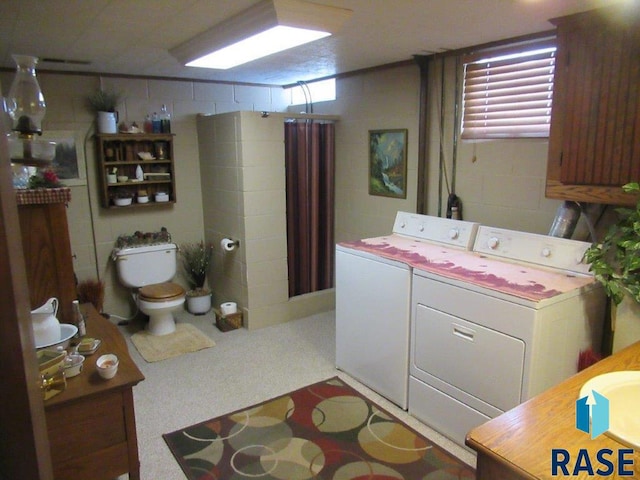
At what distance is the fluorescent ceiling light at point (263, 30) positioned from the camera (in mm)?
2078

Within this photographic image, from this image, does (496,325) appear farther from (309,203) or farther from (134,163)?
(134,163)

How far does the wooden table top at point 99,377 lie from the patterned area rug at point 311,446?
2.21ft

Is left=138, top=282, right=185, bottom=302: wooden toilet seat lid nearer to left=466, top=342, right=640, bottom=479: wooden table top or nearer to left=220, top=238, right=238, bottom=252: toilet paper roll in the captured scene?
left=220, top=238, right=238, bottom=252: toilet paper roll

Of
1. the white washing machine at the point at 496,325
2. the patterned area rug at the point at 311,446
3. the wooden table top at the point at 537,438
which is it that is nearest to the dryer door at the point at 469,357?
the white washing machine at the point at 496,325

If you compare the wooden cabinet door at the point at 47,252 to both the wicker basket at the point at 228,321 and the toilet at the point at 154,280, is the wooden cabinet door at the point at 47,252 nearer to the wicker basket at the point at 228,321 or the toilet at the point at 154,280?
the toilet at the point at 154,280

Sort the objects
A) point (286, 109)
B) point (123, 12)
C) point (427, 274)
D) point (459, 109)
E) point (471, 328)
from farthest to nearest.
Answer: point (286, 109)
point (459, 109)
point (427, 274)
point (471, 328)
point (123, 12)

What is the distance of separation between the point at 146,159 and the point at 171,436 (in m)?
2.53

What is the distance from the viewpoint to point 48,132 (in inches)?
149

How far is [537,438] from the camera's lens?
1225 mm

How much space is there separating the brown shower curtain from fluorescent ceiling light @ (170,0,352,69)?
1.27m

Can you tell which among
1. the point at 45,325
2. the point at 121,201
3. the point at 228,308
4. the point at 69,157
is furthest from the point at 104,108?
the point at 45,325

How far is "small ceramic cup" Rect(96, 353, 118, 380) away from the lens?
1.94m

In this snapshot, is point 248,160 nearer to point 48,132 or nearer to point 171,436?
point 48,132

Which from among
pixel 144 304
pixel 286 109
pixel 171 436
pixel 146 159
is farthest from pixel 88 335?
pixel 286 109
